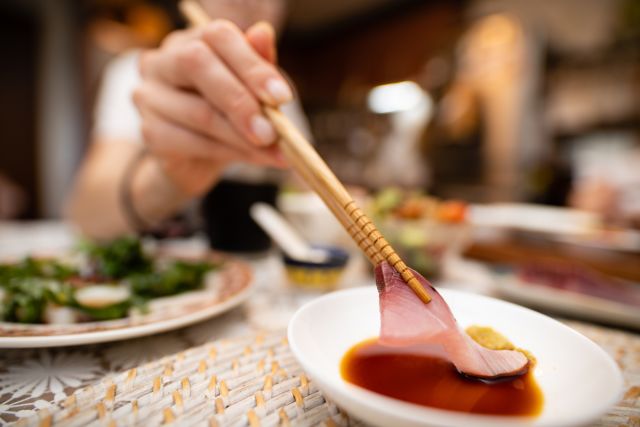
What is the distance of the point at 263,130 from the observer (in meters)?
0.69

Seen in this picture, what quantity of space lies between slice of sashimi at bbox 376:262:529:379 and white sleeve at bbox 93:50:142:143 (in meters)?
1.77

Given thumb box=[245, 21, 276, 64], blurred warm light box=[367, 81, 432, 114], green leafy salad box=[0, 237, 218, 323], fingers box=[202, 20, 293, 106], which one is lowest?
green leafy salad box=[0, 237, 218, 323]

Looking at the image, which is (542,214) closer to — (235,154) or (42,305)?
(235,154)

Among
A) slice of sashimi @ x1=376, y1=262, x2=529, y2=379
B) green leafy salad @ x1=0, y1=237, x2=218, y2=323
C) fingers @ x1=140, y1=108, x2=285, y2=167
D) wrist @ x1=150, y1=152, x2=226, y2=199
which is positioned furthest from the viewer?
wrist @ x1=150, y1=152, x2=226, y2=199

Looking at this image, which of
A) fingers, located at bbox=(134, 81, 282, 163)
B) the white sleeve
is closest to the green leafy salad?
fingers, located at bbox=(134, 81, 282, 163)

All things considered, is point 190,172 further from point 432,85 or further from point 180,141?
point 432,85

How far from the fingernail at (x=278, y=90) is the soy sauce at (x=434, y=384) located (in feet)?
1.52

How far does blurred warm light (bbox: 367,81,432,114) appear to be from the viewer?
506 cm

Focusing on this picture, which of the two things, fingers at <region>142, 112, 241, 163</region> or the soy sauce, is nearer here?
the soy sauce

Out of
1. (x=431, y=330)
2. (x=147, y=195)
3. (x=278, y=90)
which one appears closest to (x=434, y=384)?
(x=431, y=330)

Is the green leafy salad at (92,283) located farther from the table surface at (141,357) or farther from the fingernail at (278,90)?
the fingernail at (278,90)

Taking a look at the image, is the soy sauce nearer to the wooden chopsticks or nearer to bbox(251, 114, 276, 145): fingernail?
the wooden chopsticks

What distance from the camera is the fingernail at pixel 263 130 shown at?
69cm

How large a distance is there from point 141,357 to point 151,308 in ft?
0.43
